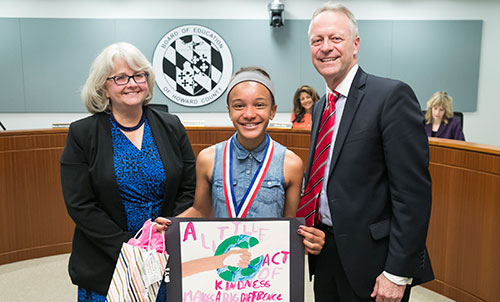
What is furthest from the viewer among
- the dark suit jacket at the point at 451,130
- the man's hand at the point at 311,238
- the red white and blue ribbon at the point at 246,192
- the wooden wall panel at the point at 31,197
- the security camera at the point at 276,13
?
the security camera at the point at 276,13

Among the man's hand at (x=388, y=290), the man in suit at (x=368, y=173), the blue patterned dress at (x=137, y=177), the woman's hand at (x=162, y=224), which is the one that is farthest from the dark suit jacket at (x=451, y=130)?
the woman's hand at (x=162, y=224)

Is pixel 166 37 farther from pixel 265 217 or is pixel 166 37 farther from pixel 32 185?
pixel 265 217

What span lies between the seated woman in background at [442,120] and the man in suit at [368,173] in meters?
3.61

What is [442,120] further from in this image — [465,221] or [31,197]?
[31,197]

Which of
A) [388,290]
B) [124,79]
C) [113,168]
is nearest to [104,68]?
[124,79]

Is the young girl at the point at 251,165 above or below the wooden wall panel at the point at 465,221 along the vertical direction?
above

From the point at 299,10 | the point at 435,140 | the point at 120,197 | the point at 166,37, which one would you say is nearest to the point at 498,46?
the point at 299,10

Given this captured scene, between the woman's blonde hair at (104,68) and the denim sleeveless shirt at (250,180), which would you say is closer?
the denim sleeveless shirt at (250,180)

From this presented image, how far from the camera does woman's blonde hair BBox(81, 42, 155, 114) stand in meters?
1.47

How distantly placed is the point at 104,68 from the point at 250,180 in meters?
0.72

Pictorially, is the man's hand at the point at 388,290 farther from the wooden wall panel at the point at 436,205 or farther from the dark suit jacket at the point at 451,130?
the dark suit jacket at the point at 451,130

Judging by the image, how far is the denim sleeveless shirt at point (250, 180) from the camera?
52.3 inches

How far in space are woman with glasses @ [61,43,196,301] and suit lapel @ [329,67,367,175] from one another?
67 centimetres

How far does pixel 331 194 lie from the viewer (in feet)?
4.34
